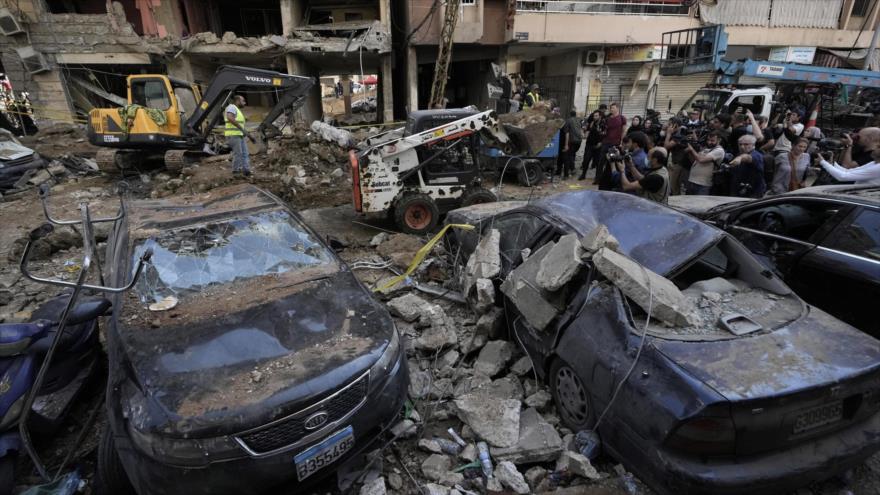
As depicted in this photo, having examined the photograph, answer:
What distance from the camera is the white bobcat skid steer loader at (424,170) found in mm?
7129

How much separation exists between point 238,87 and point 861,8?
1103 inches

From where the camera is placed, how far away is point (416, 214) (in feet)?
24.9

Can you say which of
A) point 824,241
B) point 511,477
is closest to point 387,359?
point 511,477

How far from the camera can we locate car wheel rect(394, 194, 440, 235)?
7.41 metres

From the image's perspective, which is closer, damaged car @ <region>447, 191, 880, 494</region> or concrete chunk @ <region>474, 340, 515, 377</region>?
damaged car @ <region>447, 191, 880, 494</region>

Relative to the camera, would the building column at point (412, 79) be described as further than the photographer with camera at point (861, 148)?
Yes

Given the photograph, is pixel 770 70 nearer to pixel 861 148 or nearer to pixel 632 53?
pixel 632 53

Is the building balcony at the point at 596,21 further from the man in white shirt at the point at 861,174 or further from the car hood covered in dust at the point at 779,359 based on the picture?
the car hood covered in dust at the point at 779,359

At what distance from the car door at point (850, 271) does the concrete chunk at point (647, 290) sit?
1710 millimetres

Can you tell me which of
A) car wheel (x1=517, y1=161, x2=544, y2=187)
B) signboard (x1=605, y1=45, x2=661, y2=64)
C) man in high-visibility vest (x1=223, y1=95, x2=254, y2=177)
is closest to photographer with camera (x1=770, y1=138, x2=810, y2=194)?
car wheel (x1=517, y1=161, x2=544, y2=187)

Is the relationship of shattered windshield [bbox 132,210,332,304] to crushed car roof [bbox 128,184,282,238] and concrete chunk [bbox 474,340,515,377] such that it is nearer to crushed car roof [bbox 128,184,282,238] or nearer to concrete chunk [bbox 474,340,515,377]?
crushed car roof [bbox 128,184,282,238]

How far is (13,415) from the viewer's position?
265cm

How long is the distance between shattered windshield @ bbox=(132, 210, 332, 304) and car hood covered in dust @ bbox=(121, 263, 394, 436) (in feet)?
0.70

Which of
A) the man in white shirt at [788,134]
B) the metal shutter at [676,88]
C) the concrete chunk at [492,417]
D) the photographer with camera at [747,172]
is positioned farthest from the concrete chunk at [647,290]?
the metal shutter at [676,88]
